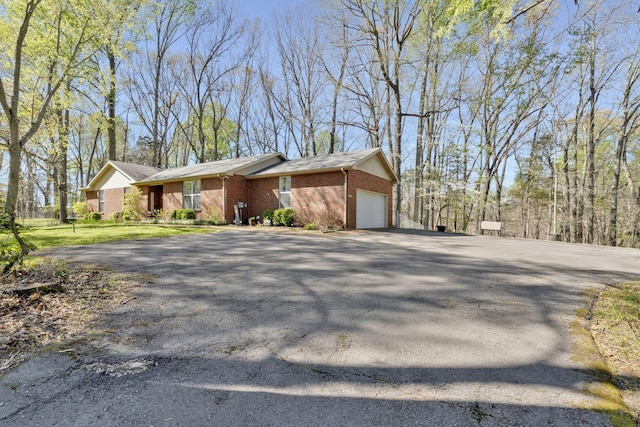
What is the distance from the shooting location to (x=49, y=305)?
134 inches

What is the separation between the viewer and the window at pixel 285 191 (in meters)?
15.5

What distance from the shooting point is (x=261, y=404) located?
1.87 meters

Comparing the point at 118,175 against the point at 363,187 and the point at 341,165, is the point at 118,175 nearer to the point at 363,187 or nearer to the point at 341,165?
the point at 341,165

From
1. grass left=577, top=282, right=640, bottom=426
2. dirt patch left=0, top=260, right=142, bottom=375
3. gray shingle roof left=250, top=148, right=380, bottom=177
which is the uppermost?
gray shingle roof left=250, top=148, right=380, bottom=177

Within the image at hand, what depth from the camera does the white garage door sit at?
48.9 ft

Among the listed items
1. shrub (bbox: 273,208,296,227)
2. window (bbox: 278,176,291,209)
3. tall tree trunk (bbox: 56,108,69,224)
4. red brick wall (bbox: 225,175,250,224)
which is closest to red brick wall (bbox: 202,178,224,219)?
red brick wall (bbox: 225,175,250,224)

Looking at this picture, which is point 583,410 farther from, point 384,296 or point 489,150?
point 489,150

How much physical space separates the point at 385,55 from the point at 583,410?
1905 cm

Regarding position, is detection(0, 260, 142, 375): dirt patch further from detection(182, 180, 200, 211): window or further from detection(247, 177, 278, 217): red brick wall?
detection(182, 180, 200, 211): window

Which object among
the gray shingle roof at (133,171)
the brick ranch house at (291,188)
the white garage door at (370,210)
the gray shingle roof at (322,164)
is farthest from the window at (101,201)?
the white garage door at (370,210)

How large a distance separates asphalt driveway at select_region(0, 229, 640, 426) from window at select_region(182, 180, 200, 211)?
1353 centimetres

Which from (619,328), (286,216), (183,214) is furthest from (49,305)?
(183,214)

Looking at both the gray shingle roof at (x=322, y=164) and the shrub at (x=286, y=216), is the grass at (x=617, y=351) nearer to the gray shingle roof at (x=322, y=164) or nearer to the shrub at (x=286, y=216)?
the gray shingle roof at (x=322, y=164)

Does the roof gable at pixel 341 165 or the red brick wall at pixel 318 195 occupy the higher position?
the roof gable at pixel 341 165
